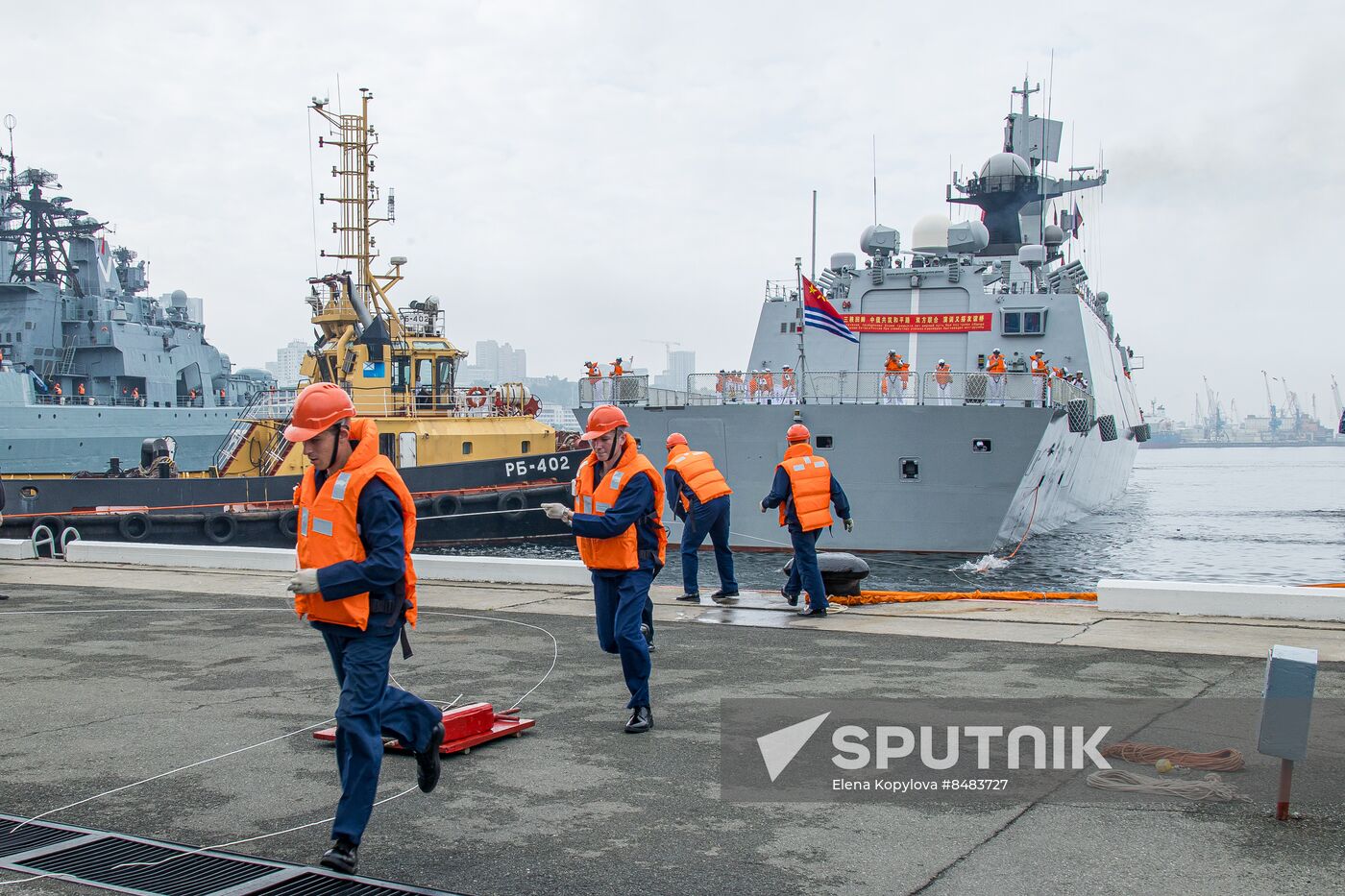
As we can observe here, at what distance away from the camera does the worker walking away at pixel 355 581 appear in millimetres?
3920

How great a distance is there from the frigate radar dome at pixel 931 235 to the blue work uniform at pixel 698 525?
18066 millimetres

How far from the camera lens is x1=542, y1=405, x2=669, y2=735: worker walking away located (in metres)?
5.76

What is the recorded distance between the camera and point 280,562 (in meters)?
13.2

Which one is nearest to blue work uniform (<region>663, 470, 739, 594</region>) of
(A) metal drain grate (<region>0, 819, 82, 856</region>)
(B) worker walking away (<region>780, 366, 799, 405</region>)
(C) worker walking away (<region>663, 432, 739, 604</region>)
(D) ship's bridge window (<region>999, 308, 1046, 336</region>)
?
(C) worker walking away (<region>663, 432, 739, 604</region>)

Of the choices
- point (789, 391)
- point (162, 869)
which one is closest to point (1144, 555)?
point (789, 391)

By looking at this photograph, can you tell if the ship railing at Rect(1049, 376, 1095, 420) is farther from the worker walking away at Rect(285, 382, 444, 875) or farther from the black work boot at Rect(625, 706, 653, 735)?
the worker walking away at Rect(285, 382, 444, 875)

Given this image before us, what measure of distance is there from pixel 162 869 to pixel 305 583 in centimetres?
109

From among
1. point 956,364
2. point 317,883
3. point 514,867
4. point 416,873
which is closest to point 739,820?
point 514,867

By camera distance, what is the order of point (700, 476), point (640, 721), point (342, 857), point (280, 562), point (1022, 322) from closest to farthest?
1. point (342, 857)
2. point (640, 721)
3. point (700, 476)
4. point (280, 562)
5. point (1022, 322)

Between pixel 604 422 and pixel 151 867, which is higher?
pixel 604 422

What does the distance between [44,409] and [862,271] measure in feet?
78.1

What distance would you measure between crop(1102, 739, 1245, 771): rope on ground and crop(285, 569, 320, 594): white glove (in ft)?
11.7

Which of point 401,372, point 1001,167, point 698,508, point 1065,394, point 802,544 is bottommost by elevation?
point 802,544

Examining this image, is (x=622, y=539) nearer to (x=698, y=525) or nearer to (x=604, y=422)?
(x=604, y=422)
